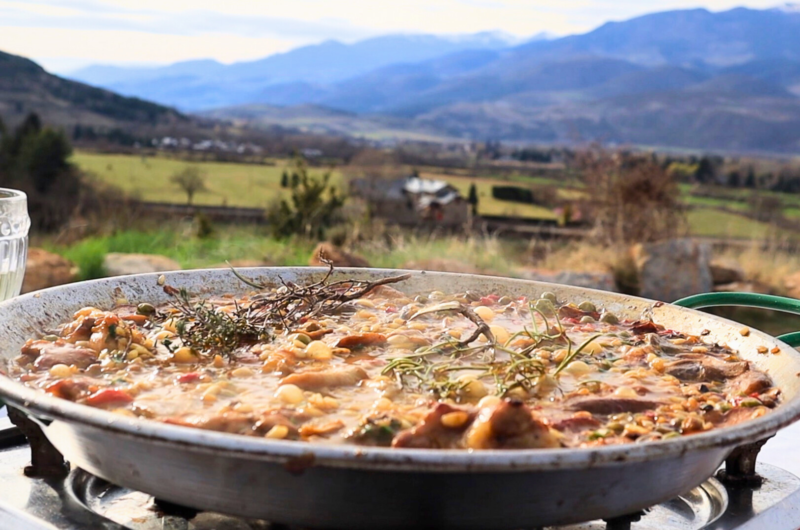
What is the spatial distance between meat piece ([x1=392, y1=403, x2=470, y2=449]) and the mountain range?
47.0ft

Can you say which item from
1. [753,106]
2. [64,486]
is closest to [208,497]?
[64,486]

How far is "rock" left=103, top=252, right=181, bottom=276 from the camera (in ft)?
31.1

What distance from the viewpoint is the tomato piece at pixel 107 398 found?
1.74 meters

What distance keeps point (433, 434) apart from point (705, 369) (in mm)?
1062

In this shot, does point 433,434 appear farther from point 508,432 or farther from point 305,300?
point 305,300

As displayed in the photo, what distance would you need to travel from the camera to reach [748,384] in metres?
2.06

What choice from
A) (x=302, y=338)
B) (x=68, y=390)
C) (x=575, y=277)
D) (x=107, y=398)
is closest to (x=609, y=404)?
(x=302, y=338)

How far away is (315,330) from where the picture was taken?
2439mm

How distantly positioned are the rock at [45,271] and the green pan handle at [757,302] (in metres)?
6.98

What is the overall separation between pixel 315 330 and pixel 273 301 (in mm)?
189

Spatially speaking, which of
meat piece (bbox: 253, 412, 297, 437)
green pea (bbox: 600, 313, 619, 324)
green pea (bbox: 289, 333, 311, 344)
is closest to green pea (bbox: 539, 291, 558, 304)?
green pea (bbox: 600, 313, 619, 324)

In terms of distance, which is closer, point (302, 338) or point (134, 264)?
point (302, 338)

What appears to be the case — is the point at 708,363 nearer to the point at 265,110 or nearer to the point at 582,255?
the point at 582,255

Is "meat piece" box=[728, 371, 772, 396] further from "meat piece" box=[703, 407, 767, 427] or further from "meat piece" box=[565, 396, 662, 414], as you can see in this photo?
"meat piece" box=[565, 396, 662, 414]
